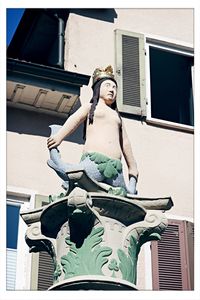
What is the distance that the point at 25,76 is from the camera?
846cm

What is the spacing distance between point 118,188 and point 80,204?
40cm

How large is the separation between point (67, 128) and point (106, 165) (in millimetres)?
499

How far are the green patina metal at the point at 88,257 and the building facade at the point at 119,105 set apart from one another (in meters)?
2.13

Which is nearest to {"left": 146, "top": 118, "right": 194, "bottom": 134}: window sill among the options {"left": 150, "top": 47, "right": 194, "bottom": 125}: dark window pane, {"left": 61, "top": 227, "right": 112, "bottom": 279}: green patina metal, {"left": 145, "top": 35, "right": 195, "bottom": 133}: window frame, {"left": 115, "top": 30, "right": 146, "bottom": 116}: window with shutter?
{"left": 145, "top": 35, "right": 195, "bottom": 133}: window frame

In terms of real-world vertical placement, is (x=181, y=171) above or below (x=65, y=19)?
below

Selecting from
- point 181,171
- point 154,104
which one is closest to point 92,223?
point 181,171

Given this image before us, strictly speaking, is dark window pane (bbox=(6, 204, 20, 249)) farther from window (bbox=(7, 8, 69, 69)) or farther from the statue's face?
the statue's face

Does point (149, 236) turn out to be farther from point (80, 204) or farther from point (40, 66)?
point (40, 66)

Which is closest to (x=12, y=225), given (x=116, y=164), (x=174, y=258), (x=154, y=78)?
(x=174, y=258)

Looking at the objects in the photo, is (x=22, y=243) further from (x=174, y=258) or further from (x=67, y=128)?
(x=67, y=128)

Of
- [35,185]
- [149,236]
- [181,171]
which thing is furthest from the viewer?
[181,171]

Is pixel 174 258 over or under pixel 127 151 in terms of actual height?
under

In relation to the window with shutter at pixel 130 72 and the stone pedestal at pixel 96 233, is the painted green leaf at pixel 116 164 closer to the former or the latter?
the stone pedestal at pixel 96 233

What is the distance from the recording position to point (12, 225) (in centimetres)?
816
